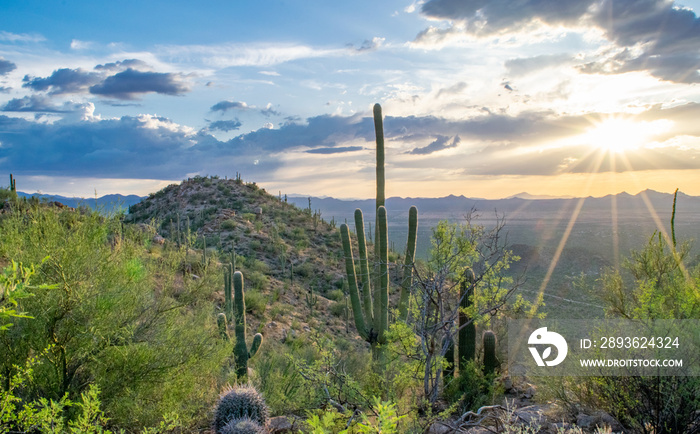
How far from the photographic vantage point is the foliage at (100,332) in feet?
18.6

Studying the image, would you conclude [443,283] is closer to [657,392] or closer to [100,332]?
[657,392]

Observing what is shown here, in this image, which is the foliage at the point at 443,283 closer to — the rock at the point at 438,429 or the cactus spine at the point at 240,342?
the rock at the point at 438,429

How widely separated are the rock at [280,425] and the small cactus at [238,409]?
0.79ft

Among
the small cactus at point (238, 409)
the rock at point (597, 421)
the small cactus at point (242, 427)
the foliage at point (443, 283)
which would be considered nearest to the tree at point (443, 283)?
the foliage at point (443, 283)

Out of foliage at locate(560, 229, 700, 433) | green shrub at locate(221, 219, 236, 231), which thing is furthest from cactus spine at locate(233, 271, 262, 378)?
green shrub at locate(221, 219, 236, 231)

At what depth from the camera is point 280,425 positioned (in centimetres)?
653

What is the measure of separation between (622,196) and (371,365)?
118967 millimetres

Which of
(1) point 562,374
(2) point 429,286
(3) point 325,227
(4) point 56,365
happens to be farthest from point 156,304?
(3) point 325,227

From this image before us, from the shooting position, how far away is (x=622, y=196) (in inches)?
4336

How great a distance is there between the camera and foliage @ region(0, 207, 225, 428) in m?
5.68

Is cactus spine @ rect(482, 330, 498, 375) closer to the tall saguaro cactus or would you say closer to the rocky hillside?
the tall saguaro cactus

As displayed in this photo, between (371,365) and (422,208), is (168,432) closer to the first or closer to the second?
(371,365)

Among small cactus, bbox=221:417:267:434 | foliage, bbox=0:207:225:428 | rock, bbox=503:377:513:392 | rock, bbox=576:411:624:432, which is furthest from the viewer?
rock, bbox=503:377:513:392

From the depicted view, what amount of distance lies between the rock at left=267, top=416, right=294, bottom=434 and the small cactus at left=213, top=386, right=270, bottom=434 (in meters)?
0.24
